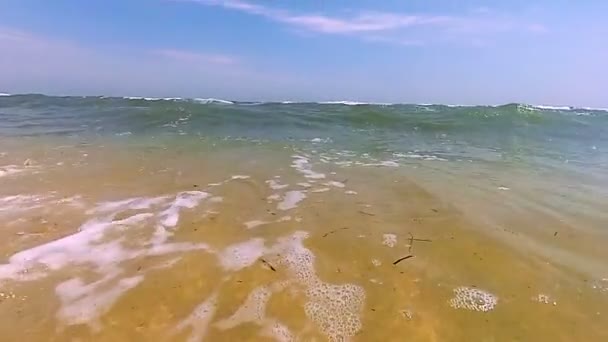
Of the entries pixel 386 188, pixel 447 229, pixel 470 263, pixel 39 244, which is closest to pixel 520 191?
pixel 386 188

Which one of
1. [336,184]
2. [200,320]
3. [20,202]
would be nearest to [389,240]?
[200,320]

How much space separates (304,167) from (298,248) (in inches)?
132

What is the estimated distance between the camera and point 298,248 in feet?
11.1

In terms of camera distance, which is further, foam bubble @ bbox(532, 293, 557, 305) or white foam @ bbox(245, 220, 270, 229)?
white foam @ bbox(245, 220, 270, 229)

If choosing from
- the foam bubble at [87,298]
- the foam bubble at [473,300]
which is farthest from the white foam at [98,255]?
the foam bubble at [473,300]

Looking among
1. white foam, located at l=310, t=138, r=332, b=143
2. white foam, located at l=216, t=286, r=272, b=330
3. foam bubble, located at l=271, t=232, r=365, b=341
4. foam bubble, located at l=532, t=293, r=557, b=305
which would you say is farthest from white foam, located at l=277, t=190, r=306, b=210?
white foam, located at l=310, t=138, r=332, b=143

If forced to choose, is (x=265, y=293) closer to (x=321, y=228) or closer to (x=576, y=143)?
(x=321, y=228)

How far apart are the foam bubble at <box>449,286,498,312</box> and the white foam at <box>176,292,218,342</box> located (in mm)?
1456

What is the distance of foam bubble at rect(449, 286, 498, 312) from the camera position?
2609mm

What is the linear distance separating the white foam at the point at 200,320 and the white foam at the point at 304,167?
11.5ft

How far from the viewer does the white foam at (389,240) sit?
11.5 feet

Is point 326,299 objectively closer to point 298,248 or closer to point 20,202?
point 298,248

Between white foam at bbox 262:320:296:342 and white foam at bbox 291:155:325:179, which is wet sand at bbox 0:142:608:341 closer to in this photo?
white foam at bbox 262:320:296:342

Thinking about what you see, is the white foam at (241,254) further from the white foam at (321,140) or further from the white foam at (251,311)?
the white foam at (321,140)
